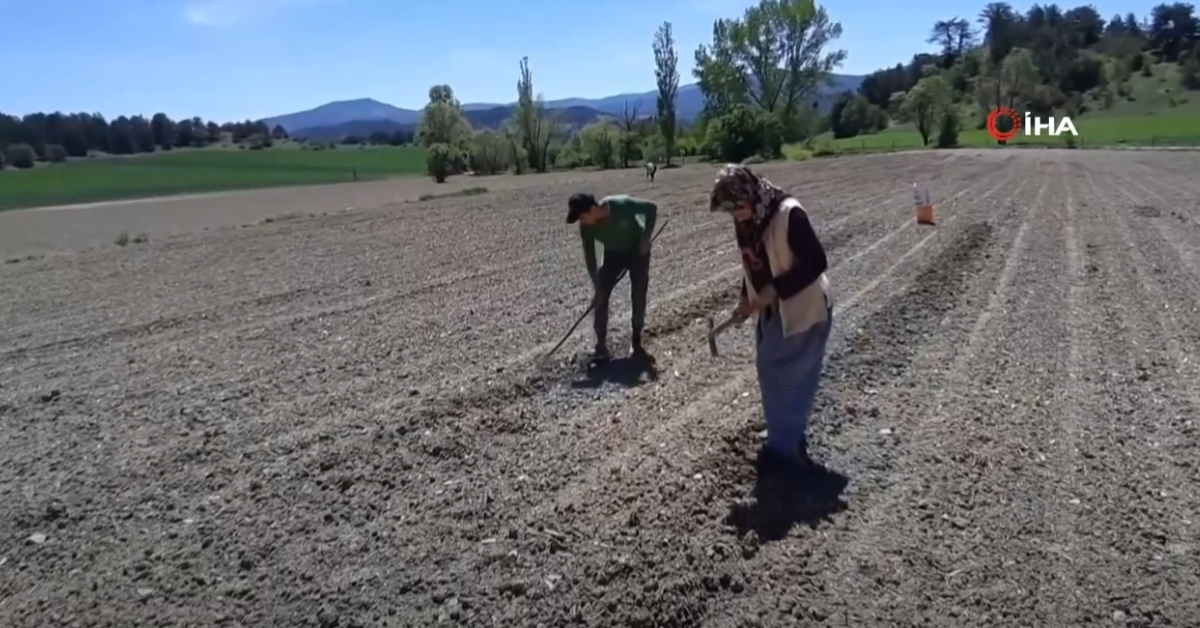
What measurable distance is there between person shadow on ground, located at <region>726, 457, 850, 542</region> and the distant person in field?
241cm

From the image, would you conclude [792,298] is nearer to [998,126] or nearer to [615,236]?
[615,236]

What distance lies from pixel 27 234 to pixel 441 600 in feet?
94.1

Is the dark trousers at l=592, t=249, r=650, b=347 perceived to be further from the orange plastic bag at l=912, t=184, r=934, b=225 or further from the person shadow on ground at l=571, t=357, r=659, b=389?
the orange plastic bag at l=912, t=184, r=934, b=225

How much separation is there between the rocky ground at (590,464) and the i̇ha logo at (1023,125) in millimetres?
70472

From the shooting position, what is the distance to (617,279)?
7941mm

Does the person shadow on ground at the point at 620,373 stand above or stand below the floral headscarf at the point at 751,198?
below

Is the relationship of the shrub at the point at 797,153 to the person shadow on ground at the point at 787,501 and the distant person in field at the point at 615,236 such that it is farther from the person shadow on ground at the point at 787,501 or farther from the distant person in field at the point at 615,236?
the person shadow on ground at the point at 787,501

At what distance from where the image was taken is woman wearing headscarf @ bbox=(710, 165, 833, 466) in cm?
495

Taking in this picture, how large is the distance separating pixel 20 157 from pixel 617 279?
87.1 meters

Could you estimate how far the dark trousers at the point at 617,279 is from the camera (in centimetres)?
779

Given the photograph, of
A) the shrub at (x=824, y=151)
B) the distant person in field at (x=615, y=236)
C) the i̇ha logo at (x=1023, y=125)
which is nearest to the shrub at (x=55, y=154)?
the shrub at (x=824, y=151)

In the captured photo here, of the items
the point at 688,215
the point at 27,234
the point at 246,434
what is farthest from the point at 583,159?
the point at 246,434

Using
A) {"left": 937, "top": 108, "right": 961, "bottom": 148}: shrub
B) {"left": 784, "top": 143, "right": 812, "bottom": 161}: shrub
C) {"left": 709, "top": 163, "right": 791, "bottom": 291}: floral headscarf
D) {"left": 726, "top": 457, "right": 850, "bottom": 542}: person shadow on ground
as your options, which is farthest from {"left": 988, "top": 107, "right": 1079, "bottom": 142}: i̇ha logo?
{"left": 709, "top": 163, "right": 791, "bottom": 291}: floral headscarf

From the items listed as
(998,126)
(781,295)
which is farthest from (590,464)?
(998,126)
